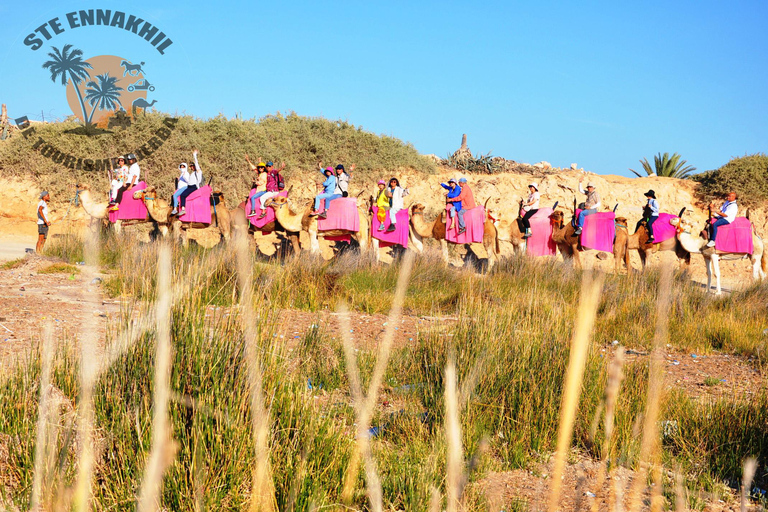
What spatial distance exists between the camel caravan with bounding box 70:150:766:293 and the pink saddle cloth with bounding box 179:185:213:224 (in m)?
0.03

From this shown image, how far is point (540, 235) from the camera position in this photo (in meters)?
17.3

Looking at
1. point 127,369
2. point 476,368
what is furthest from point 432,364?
point 127,369

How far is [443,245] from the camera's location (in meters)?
17.1

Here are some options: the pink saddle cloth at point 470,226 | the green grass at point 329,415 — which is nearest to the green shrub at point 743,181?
the pink saddle cloth at point 470,226

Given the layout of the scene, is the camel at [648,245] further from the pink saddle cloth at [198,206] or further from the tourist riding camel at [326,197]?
the pink saddle cloth at [198,206]

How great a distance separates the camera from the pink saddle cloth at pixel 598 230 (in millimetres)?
16578

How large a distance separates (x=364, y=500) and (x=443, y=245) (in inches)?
541

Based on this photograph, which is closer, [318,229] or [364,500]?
[364,500]

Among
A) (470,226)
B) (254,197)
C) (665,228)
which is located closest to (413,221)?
(470,226)

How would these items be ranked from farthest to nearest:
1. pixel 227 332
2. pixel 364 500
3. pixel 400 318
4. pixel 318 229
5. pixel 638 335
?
pixel 318 229
pixel 400 318
pixel 638 335
pixel 227 332
pixel 364 500

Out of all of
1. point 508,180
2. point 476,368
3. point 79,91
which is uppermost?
point 79,91

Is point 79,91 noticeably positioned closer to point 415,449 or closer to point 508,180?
point 508,180

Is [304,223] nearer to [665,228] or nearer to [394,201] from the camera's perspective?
[394,201]

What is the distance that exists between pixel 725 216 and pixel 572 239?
12.0 feet
